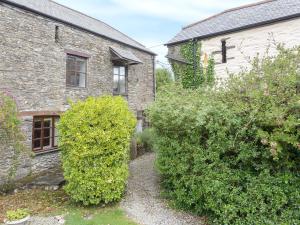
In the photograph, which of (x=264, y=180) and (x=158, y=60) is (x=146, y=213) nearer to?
(x=264, y=180)

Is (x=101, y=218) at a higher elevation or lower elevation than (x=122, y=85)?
lower

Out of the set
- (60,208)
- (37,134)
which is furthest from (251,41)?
(60,208)

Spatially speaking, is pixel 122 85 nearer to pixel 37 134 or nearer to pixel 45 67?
pixel 45 67

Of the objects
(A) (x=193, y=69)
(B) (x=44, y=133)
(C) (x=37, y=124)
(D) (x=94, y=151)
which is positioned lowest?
(D) (x=94, y=151)

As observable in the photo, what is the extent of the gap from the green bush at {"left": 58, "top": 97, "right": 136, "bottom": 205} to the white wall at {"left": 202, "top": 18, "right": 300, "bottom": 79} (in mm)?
6428

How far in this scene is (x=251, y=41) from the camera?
13234mm

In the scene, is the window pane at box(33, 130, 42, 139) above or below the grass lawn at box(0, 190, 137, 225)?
above

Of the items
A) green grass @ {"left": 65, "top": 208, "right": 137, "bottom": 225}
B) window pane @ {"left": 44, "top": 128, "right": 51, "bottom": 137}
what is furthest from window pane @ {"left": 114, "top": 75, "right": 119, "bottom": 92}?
green grass @ {"left": 65, "top": 208, "right": 137, "bottom": 225}

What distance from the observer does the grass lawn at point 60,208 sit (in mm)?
6461

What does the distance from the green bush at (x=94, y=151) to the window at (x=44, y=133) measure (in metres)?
4.00

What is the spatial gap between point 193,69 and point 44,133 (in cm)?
832

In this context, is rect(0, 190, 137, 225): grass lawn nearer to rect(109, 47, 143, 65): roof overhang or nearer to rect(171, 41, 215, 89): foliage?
rect(109, 47, 143, 65): roof overhang

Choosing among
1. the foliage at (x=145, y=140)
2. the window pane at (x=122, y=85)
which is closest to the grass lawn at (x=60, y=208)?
the foliage at (x=145, y=140)

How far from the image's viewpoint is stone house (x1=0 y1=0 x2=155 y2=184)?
9.59 meters
